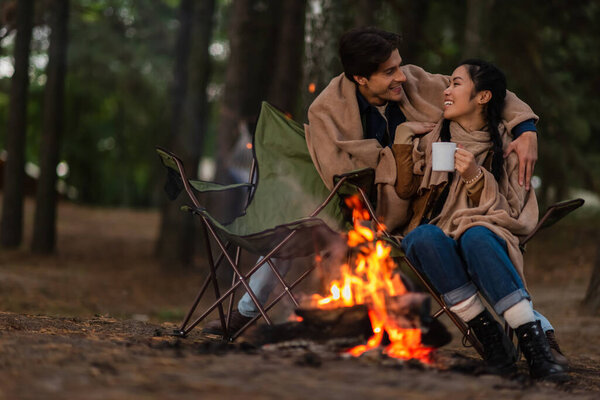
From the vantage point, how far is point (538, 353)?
3.11m

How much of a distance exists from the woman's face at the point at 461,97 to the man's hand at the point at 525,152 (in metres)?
0.22

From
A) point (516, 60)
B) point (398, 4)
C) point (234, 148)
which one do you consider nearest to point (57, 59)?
point (234, 148)

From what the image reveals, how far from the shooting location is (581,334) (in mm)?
5500

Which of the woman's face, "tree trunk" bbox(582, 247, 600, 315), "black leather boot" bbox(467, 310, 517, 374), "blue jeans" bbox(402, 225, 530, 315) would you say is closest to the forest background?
"tree trunk" bbox(582, 247, 600, 315)

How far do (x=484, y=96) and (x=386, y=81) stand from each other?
469 mm

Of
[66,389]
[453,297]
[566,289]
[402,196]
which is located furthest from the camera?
[566,289]

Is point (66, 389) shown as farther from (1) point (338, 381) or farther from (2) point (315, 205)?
(2) point (315, 205)

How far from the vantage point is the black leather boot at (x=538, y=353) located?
3.07 metres

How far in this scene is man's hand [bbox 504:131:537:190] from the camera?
11.3ft

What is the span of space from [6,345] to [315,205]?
1.75 metres

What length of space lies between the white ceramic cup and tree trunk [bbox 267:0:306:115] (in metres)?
6.49

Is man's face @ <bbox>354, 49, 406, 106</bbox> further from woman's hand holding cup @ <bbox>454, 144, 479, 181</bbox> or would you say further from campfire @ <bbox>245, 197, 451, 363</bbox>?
campfire @ <bbox>245, 197, 451, 363</bbox>

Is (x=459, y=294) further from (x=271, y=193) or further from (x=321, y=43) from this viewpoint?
(x=321, y=43)

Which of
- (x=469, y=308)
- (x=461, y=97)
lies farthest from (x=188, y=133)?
(x=469, y=308)
